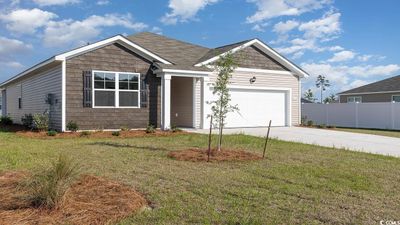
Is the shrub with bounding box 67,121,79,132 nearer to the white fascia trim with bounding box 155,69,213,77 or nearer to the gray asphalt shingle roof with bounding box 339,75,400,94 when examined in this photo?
the white fascia trim with bounding box 155,69,213,77

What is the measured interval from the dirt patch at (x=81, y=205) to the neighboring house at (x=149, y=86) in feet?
32.2

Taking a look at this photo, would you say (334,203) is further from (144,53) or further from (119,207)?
(144,53)

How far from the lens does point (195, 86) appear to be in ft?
63.2

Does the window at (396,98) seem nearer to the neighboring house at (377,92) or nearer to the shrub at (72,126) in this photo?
the neighboring house at (377,92)

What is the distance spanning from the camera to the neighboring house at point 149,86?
1656cm

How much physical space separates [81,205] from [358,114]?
2551 cm

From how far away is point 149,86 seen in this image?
17969 millimetres

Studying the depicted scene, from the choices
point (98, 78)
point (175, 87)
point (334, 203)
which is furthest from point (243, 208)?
point (175, 87)

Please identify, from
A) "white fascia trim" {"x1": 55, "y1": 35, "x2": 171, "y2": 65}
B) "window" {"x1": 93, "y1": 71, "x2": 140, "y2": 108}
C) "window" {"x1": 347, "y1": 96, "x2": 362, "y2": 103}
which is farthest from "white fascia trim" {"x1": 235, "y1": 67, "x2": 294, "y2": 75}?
"window" {"x1": 347, "y1": 96, "x2": 362, "y2": 103}

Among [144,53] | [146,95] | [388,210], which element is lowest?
[388,210]

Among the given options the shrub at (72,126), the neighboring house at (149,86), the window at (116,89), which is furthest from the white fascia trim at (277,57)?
the shrub at (72,126)

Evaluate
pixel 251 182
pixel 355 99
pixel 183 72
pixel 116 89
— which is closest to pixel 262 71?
pixel 183 72

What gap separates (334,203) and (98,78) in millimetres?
13024

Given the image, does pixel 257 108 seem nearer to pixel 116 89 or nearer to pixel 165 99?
pixel 165 99
